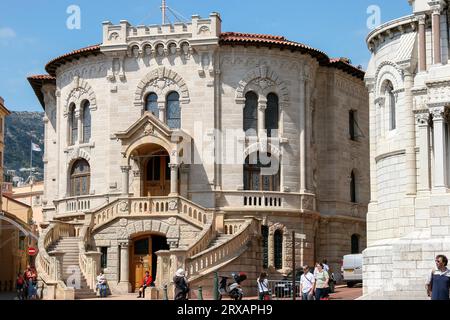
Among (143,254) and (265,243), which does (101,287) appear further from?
(265,243)

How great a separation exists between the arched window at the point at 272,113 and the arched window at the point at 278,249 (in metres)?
5.54

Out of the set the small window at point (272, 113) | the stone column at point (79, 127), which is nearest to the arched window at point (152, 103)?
the stone column at point (79, 127)

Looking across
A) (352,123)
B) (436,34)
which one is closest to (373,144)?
(436,34)

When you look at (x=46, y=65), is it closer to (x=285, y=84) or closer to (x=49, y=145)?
(x=49, y=145)

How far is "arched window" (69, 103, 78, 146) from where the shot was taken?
5631 cm

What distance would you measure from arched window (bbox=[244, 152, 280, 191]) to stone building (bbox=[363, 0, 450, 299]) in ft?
36.9

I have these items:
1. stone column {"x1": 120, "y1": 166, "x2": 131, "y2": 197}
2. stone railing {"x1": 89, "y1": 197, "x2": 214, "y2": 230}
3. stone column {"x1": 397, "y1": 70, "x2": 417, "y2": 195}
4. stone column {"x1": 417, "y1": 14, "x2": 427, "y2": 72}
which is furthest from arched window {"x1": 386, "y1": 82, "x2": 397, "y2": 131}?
stone column {"x1": 120, "y1": 166, "x2": 131, "y2": 197}

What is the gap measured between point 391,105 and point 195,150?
14.2 meters

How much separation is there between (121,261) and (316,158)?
13948 mm

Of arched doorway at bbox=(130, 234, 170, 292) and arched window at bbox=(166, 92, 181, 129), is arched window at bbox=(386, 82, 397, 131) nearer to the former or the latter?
arched doorway at bbox=(130, 234, 170, 292)

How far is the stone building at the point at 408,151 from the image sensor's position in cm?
3350

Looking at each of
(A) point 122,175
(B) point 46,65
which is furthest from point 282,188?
(B) point 46,65

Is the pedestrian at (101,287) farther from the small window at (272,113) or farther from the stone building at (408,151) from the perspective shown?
the stone building at (408,151)

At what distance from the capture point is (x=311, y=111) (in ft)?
181
